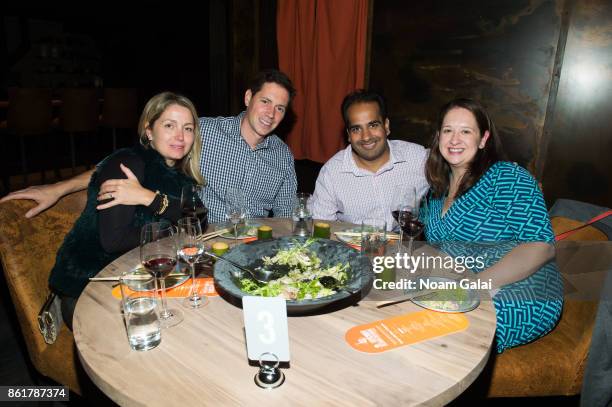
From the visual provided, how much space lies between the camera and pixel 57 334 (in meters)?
1.64

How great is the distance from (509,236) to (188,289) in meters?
1.43

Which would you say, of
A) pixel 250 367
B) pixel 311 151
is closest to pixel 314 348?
pixel 250 367

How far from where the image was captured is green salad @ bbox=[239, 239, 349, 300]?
1.26m

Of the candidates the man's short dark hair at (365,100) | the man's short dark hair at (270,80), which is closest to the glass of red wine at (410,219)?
the man's short dark hair at (365,100)

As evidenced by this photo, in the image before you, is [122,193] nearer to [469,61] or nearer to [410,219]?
[410,219]

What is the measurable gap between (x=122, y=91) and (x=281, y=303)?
6736 millimetres

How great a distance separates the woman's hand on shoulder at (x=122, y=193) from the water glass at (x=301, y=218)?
2.17 ft

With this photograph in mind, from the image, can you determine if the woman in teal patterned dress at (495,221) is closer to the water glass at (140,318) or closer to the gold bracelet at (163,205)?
the water glass at (140,318)

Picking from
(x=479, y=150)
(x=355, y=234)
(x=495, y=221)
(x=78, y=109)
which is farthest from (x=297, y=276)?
(x=78, y=109)

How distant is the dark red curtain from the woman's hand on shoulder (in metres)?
2.83

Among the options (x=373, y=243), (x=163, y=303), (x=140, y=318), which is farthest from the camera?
(x=373, y=243)

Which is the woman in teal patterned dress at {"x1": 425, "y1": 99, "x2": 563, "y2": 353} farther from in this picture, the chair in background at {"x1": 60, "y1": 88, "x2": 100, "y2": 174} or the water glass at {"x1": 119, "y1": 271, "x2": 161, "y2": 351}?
the chair in background at {"x1": 60, "y1": 88, "x2": 100, "y2": 174}

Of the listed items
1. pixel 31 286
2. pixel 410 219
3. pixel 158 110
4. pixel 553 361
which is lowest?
pixel 553 361

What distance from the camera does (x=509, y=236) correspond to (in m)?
1.86
